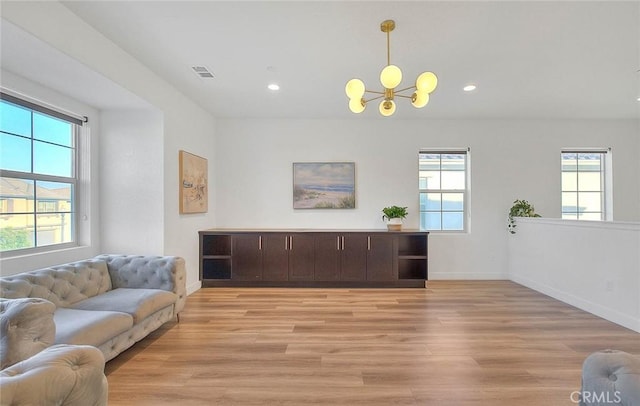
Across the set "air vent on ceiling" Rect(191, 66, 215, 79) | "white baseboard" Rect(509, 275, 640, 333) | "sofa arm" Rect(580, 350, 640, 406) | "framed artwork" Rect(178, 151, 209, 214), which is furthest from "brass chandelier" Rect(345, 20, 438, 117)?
"white baseboard" Rect(509, 275, 640, 333)

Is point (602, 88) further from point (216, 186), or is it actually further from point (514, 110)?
point (216, 186)

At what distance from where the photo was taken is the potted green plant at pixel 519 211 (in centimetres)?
484

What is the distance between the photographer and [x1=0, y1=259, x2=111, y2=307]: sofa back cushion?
7.13 ft

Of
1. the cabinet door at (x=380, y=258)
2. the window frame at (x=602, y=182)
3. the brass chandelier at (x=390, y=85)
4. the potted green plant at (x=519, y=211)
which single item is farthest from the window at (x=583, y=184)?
the brass chandelier at (x=390, y=85)

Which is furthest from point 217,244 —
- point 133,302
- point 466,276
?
point 466,276

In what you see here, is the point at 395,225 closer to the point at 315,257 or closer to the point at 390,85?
the point at 315,257

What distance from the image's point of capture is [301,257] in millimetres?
4551

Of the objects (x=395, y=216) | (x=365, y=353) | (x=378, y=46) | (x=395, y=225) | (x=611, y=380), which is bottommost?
(x=365, y=353)

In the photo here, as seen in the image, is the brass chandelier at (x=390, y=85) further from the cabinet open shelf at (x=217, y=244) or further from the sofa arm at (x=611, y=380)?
the cabinet open shelf at (x=217, y=244)

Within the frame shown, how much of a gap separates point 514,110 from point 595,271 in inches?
103

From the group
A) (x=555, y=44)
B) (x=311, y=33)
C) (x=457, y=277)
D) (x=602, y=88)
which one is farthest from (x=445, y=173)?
(x=311, y=33)

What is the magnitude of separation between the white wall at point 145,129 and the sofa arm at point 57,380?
2.24 m

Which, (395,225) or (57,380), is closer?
(57,380)

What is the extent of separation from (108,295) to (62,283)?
1.21 feet
